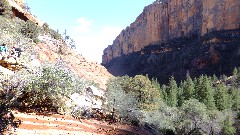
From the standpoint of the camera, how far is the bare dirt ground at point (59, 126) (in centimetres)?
1092

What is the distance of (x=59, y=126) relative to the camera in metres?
11.9

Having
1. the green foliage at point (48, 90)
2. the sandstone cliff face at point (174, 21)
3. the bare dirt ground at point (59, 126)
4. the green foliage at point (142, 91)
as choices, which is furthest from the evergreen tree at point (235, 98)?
the sandstone cliff face at point (174, 21)

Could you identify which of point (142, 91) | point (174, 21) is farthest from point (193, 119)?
point (174, 21)

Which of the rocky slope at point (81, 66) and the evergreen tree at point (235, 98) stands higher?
the rocky slope at point (81, 66)

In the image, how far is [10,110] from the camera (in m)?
11.0

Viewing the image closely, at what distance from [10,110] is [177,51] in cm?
10900

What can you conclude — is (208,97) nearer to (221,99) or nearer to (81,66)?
(221,99)

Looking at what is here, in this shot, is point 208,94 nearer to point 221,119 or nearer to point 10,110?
point 221,119

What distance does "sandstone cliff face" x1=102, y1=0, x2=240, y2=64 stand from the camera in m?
113

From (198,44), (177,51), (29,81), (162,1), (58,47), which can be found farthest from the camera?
(162,1)

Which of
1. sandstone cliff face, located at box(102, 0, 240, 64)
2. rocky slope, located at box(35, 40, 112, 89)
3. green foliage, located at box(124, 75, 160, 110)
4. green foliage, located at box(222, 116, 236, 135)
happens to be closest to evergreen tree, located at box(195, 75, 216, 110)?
green foliage, located at box(222, 116, 236, 135)

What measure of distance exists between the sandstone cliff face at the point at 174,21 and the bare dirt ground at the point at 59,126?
336 feet

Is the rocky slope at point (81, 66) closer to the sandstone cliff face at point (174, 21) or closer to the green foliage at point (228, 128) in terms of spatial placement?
the green foliage at point (228, 128)

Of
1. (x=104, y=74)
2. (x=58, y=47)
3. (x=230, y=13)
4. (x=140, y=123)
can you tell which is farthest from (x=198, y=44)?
(x=140, y=123)
